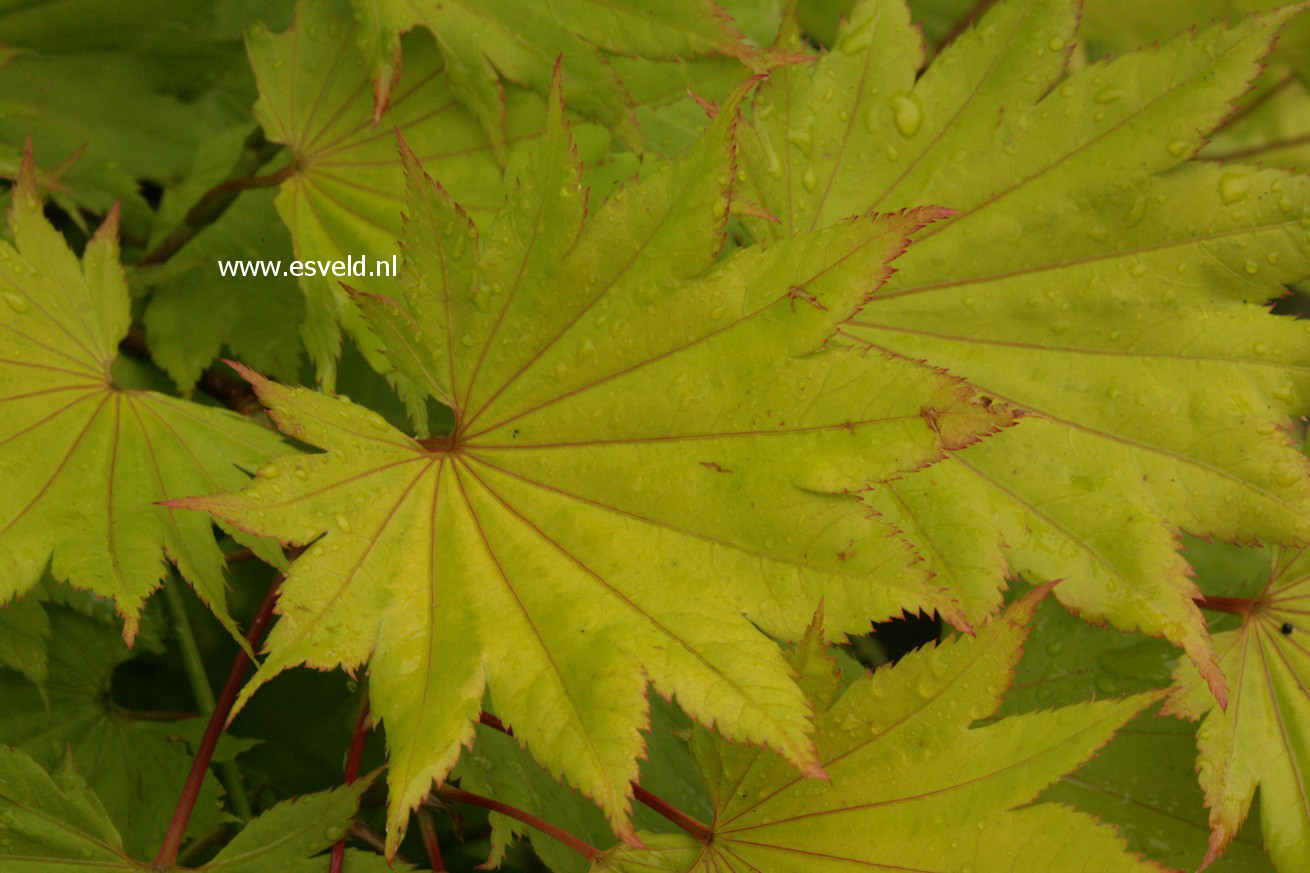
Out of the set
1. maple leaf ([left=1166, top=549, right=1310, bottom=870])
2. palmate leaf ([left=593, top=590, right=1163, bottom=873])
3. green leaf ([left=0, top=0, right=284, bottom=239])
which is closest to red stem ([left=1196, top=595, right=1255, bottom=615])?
maple leaf ([left=1166, top=549, right=1310, bottom=870])

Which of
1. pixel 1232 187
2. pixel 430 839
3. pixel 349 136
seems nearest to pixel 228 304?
pixel 349 136

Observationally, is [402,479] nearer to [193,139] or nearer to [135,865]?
[135,865]

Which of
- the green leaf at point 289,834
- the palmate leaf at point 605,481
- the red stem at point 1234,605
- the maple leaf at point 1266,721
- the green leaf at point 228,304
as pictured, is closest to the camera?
the palmate leaf at point 605,481

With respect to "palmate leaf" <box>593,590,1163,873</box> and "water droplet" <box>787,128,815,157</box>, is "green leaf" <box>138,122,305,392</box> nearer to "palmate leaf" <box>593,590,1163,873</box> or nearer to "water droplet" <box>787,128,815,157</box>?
"water droplet" <box>787,128,815,157</box>

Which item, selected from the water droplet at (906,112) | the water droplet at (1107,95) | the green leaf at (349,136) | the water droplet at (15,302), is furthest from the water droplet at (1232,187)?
the water droplet at (15,302)

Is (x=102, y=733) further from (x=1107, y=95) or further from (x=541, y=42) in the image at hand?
(x=1107, y=95)

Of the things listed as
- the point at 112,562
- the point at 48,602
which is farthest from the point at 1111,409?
the point at 48,602

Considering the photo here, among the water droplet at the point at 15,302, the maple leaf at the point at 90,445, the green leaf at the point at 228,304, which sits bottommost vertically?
the maple leaf at the point at 90,445

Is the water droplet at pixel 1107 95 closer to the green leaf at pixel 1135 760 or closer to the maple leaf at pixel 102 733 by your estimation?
the green leaf at pixel 1135 760
